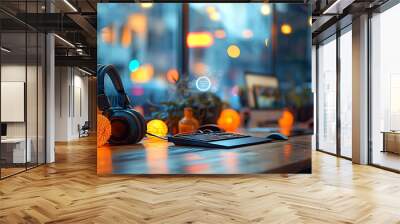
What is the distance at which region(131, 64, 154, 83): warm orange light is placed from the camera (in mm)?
6008

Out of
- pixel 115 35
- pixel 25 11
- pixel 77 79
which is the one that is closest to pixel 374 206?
pixel 115 35

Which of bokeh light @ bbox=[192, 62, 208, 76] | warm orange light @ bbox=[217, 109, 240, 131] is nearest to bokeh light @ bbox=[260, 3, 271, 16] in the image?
bokeh light @ bbox=[192, 62, 208, 76]

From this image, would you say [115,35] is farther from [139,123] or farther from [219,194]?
[219,194]

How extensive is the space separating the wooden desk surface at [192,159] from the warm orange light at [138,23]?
1.76 metres

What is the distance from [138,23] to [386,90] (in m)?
4.72

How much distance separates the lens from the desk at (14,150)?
6.42 m

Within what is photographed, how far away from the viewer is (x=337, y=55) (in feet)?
30.2

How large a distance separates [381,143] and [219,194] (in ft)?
13.2

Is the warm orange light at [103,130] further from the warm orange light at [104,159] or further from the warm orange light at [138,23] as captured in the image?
the warm orange light at [138,23]

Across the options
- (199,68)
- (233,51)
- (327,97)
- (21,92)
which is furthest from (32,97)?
(327,97)

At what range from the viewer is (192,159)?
590 centimetres

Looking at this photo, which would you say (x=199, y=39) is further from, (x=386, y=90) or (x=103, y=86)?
(x=386, y=90)

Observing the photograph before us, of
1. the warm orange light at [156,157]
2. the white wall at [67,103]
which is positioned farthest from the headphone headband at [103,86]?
the white wall at [67,103]

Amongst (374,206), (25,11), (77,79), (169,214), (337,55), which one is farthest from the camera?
(77,79)
